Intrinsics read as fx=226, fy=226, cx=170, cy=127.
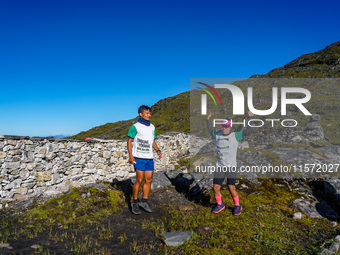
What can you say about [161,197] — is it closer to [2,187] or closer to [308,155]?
[2,187]

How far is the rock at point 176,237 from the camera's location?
4.82m

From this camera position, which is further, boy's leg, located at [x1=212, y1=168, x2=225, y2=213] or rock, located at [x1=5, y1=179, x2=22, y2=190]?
rock, located at [x1=5, y1=179, x2=22, y2=190]

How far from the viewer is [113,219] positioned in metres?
6.41

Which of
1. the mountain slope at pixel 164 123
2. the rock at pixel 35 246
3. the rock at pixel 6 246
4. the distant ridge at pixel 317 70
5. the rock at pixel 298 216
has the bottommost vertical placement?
the rock at pixel 298 216

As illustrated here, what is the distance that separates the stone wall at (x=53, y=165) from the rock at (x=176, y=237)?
5.41 metres

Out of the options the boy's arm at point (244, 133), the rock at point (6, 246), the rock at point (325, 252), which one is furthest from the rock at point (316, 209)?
the rock at point (6, 246)

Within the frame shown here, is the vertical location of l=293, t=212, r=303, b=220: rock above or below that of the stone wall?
below

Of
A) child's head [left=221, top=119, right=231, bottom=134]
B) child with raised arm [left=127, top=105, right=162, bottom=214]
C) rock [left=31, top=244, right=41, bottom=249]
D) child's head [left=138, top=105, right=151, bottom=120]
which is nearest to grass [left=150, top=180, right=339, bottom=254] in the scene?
child with raised arm [left=127, top=105, right=162, bottom=214]

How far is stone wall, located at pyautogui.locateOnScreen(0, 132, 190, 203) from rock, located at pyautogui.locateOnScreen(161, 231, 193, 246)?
5.41m

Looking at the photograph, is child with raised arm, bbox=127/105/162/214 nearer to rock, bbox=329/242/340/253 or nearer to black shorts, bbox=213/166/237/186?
black shorts, bbox=213/166/237/186

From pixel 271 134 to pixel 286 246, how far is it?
12.9 metres

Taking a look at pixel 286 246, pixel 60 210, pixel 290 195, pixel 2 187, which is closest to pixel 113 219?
pixel 60 210

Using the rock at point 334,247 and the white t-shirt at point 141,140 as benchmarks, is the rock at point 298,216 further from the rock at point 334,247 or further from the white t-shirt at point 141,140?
the white t-shirt at point 141,140

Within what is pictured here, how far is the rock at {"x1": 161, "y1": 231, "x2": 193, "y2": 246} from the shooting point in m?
4.82
